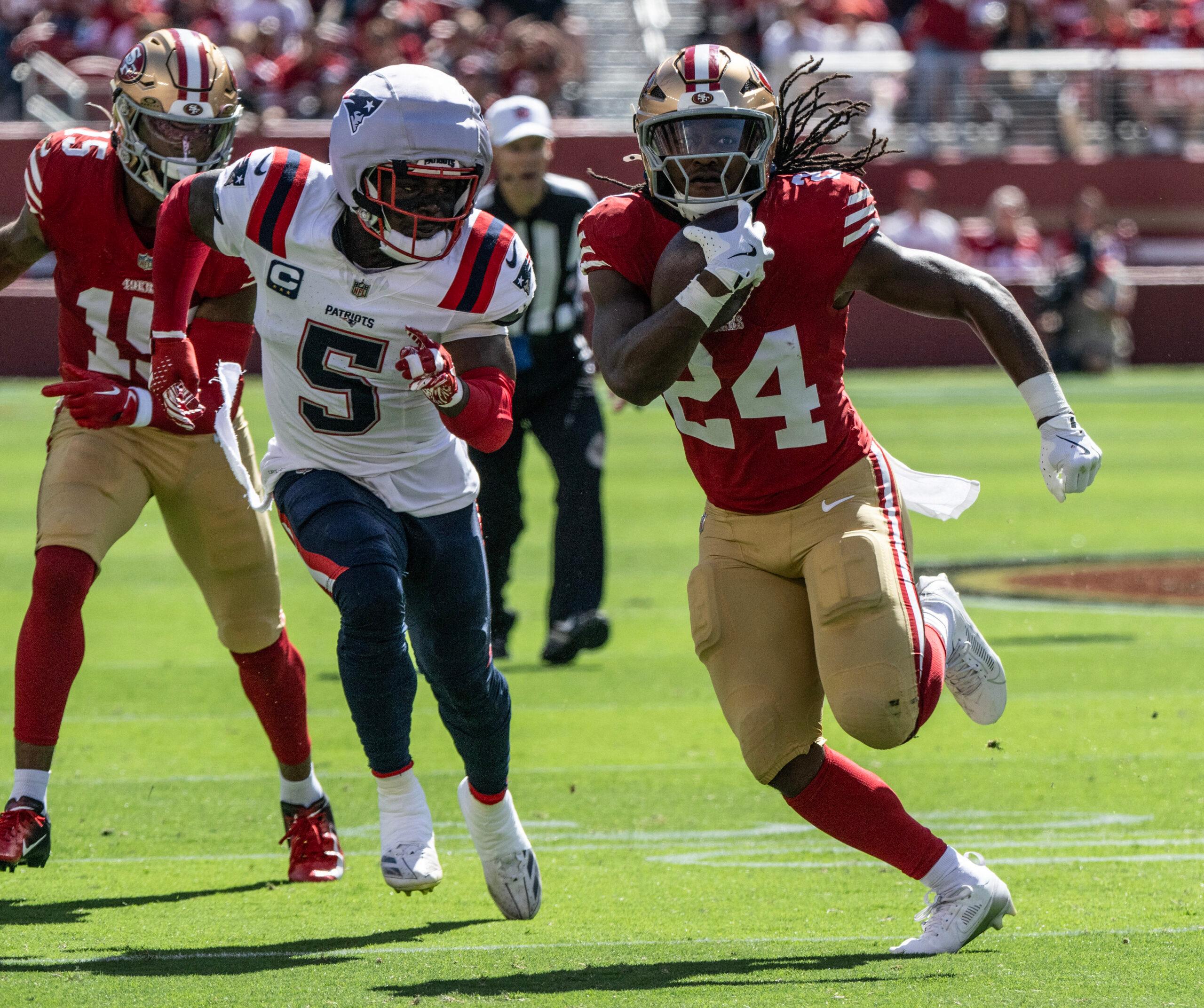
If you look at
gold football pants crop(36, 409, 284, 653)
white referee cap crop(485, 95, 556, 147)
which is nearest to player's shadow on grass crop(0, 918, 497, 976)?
gold football pants crop(36, 409, 284, 653)

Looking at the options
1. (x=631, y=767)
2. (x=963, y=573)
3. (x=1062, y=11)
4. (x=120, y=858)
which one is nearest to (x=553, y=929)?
(x=120, y=858)

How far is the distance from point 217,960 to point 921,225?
1599 centimetres

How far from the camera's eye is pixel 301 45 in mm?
20062

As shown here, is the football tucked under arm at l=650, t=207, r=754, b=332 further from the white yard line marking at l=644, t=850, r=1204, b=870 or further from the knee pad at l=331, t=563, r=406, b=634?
the white yard line marking at l=644, t=850, r=1204, b=870

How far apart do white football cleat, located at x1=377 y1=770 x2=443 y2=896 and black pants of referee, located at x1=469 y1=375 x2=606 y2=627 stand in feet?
9.99

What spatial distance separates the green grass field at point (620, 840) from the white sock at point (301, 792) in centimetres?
17

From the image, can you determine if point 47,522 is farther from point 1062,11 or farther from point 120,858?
point 1062,11

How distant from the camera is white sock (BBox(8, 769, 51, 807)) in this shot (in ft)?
14.1

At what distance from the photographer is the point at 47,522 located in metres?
4.54

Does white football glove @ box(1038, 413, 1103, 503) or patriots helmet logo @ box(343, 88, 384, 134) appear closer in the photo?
white football glove @ box(1038, 413, 1103, 503)

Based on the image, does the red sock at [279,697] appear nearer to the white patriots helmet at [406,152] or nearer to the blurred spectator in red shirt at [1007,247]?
the white patriots helmet at [406,152]

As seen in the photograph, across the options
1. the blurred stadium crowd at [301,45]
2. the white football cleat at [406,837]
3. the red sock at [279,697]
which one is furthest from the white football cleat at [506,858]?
the blurred stadium crowd at [301,45]

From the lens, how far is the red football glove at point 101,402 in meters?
4.55

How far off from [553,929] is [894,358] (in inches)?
662
